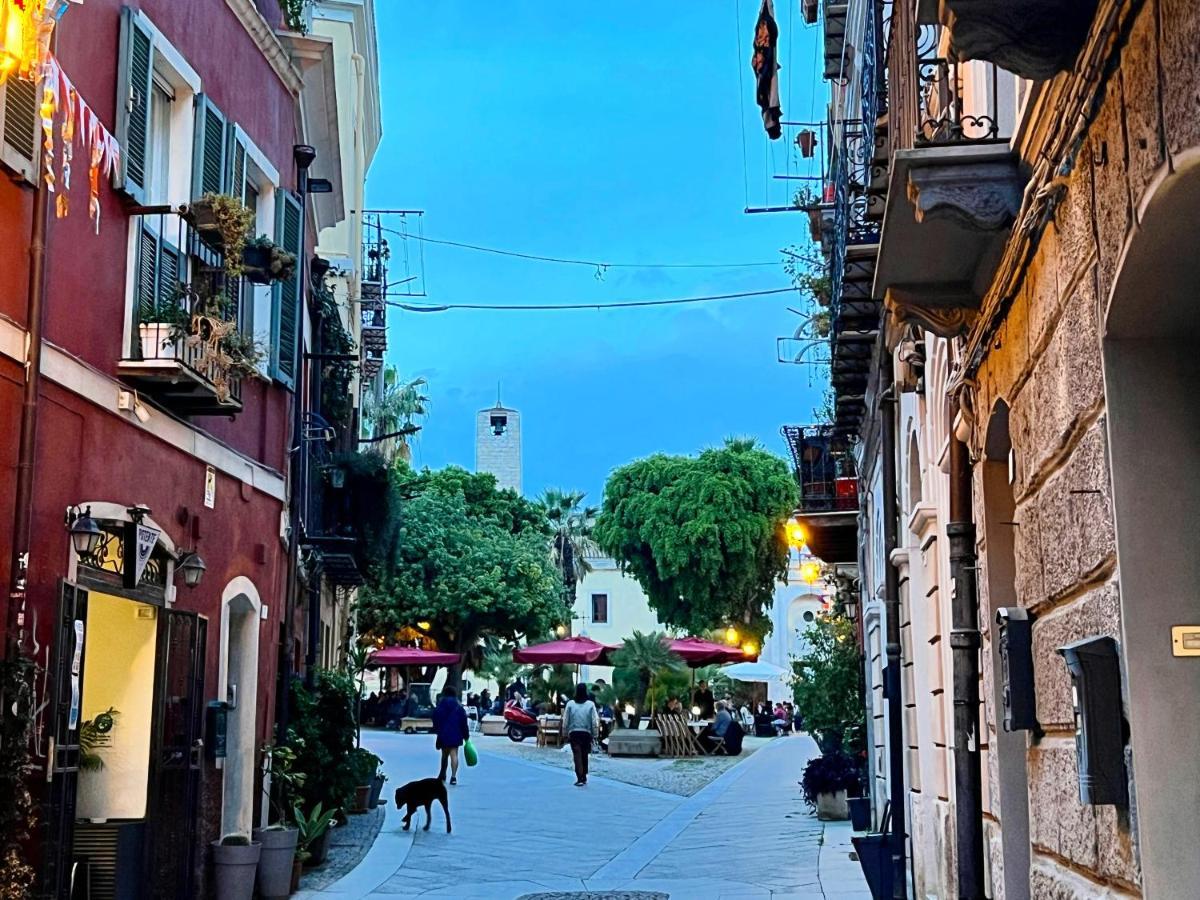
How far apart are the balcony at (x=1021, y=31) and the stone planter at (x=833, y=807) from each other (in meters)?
15.6

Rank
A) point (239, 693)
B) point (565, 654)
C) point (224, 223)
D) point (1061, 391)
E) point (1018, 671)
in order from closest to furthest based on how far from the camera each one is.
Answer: point (1061, 391) → point (1018, 671) → point (224, 223) → point (239, 693) → point (565, 654)

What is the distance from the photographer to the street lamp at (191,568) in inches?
439

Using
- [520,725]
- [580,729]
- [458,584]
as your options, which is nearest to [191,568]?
[580,729]

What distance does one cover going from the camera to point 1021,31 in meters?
4.51

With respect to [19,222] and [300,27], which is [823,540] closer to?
[300,27]

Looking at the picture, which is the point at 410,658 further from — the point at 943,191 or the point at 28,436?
the point at 943,191

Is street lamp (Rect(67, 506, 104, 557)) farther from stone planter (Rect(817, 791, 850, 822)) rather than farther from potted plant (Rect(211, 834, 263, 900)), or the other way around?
stone planter (Rect(817, 791, 850, 822))

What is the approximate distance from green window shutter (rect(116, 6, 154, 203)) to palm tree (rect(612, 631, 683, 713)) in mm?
29019

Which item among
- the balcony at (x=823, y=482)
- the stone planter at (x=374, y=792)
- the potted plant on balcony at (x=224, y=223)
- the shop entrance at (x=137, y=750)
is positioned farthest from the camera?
the balcony at (x=823, y=482)

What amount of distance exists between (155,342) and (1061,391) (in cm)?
692

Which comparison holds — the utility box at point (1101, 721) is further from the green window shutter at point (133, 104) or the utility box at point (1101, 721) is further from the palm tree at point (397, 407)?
the palm tree at point (397, 407)

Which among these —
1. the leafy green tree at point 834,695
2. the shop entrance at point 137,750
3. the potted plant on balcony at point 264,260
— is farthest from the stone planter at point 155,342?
the leafy green tree at point 834,695

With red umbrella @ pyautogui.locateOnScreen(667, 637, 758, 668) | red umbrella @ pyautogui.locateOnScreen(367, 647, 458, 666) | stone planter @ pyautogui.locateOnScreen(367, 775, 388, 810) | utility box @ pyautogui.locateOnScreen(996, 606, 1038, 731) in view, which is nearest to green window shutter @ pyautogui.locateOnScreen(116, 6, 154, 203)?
utility box @ pyautogui.locateOnScreen(996, 606, 1038, 731)

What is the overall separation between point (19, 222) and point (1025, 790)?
6.39 m
